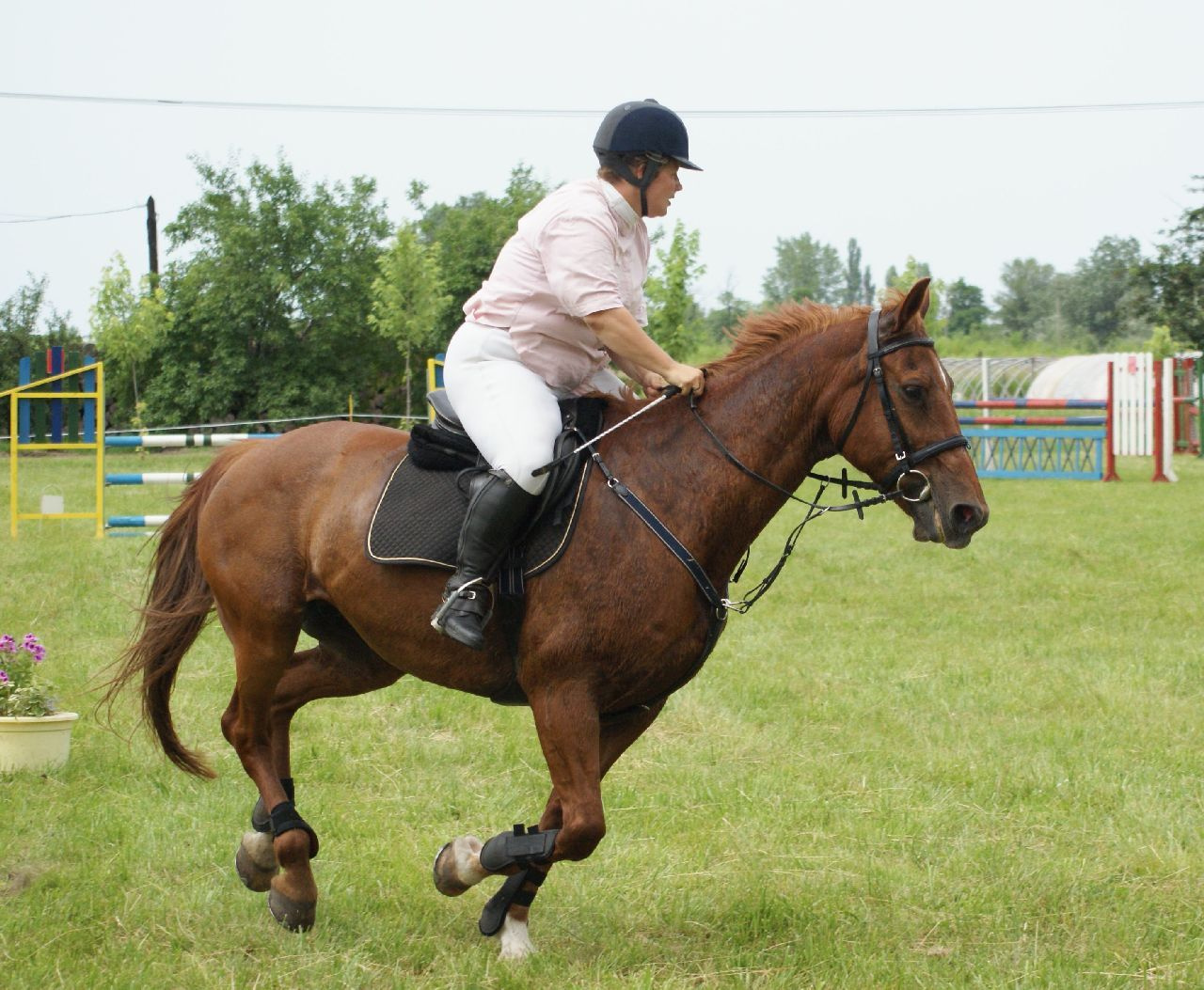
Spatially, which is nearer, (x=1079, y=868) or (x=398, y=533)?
(x=398, y=533)

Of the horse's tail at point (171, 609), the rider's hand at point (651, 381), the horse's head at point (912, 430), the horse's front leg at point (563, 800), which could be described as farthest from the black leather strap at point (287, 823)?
the horse's head at point (912, 430)

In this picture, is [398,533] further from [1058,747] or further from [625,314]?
[1058,747]

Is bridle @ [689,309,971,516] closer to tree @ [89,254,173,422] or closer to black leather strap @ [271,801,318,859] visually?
black leather strap @ [271,801,318,859]

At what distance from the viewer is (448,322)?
48938 mm

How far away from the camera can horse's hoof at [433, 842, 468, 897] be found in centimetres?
457

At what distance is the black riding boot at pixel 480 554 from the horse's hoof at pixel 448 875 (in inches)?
31.0

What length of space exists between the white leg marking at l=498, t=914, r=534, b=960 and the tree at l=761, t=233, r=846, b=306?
122818 mm

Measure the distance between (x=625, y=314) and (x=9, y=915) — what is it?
295 centimetres

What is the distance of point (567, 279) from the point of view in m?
4.26

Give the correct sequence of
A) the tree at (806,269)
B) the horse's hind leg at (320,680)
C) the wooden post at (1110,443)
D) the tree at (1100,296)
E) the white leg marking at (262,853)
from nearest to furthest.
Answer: the white leg marking at (262,853) → the horse's hind leg at (320,680) → the wooden post at (1110,443) → the tree at (1100,296) → the tree at (806,269)

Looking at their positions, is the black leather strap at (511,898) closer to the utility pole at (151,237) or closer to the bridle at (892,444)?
the bridle at (892,444)

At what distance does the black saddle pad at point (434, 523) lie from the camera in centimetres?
435

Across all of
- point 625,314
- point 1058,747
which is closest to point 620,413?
point 625,314

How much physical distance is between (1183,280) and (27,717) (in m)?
10.5
